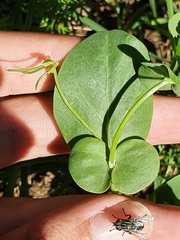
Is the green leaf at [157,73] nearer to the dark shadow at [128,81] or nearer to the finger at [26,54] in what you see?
the dark shadow at [128,81]

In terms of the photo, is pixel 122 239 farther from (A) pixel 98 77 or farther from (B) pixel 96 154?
(A) pixel 98 77

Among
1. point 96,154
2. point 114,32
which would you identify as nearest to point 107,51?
point 114,32

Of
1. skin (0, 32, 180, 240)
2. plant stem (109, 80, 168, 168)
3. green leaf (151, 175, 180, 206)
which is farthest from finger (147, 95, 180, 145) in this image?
plant stem (109, 80, 168, 168)

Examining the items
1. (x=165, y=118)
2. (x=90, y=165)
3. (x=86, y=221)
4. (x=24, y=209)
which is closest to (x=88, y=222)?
(x=86, y=221)

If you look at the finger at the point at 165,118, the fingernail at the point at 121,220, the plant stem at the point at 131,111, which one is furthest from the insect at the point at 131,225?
the finger at the point at 165,118

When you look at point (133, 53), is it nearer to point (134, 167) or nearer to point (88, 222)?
point (134, 167)

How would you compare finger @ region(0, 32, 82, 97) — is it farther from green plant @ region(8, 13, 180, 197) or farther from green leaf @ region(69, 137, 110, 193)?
green leaf @ region(69, 137, 110, 193)
